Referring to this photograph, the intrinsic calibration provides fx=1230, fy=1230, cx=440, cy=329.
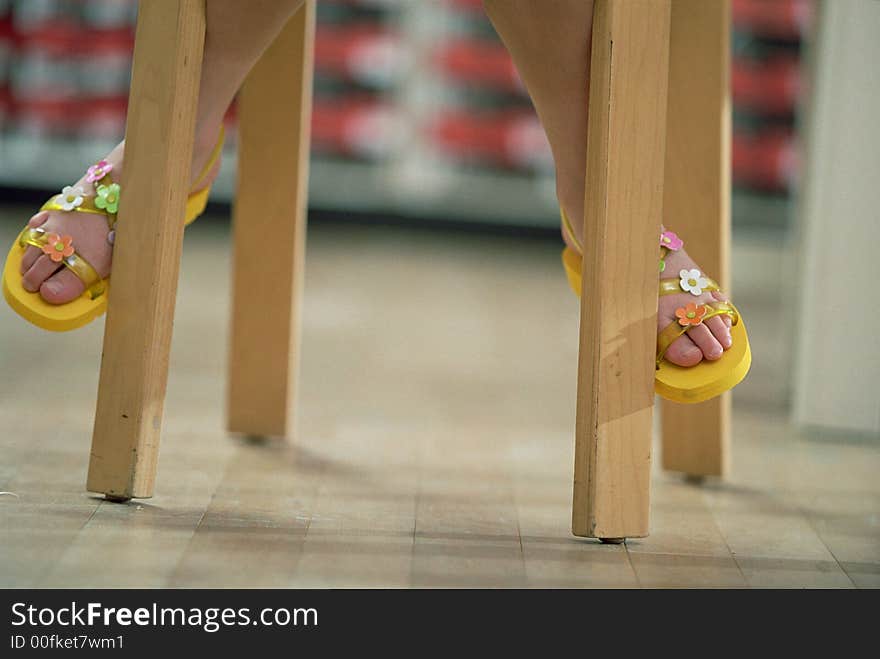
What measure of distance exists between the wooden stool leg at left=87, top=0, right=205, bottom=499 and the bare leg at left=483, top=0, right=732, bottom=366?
0.23m

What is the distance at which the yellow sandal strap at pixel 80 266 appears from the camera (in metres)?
0.90

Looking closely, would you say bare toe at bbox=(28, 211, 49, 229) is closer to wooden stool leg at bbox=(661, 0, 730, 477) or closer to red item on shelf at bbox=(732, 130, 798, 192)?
wooden stool leg at bbox=(661, 0, 730, 477)

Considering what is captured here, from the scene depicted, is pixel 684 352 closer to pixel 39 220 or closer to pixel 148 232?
pixel 148 232

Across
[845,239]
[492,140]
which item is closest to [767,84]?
[492,140]

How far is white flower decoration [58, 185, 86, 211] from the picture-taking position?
93cm

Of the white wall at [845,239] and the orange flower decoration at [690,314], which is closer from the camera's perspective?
the orange flower decoration at [690,314]

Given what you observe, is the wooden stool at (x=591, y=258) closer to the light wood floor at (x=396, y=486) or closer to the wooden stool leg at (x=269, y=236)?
the light wood floor at (x=396, y=486)

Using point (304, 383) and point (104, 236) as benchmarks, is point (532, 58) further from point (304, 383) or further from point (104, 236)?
point (304, 383)

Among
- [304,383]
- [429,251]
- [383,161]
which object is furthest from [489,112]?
[304,383]

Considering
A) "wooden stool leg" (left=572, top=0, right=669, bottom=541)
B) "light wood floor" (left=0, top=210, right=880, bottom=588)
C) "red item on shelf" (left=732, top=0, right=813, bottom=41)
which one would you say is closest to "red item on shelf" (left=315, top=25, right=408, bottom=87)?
"red item on shelf" (left=732, top=0, right=813, bottom=41)

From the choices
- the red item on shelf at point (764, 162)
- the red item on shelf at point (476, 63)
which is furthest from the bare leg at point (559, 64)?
the red item on shelf at point (764, 162)

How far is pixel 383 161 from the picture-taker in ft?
10.9

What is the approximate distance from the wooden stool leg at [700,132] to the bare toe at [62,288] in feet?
1.67
